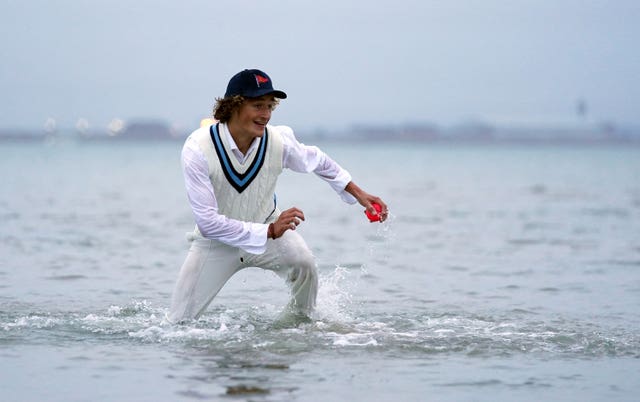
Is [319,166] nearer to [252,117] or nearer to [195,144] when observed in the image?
[252,117]

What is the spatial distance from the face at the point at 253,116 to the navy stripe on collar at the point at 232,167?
177 mm

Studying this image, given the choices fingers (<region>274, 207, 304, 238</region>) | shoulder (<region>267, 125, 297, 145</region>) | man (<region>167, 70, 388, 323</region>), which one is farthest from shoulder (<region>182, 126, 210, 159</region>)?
fingers (<region>274, 207, 304, 238</region>)

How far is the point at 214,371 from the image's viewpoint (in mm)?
8211

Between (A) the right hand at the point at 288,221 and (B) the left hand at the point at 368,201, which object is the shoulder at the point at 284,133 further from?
(A) the right hand at the point at 288,221

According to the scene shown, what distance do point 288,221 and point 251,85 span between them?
3.40ft

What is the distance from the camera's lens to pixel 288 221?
8.70 m

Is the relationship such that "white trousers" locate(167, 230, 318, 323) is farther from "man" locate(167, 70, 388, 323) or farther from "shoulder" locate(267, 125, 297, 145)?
"shoulder" locate(267, 125, 297, 145)

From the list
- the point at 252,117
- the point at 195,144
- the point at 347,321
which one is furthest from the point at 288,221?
the point at 347,321

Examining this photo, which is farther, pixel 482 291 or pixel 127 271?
pixel 127 271

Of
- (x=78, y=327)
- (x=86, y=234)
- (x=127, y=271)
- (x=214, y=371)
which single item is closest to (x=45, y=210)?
(x=86, y=234)

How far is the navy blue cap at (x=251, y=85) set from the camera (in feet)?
28.8

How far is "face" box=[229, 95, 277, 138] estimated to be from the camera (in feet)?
29.1

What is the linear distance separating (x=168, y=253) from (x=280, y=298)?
5104 mm

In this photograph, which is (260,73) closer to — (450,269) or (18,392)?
(18,392)
